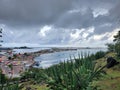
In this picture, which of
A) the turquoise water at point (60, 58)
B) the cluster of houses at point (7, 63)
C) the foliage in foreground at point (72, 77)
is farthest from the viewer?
the cluster of houses at point (7, 63)

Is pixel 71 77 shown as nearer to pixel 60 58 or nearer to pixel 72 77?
pixel 72 77

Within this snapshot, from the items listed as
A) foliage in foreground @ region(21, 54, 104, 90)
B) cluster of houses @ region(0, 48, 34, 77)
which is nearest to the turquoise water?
foliage in foreground @ region(21, 54, 104, 90)

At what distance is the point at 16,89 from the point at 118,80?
1144 centimetres

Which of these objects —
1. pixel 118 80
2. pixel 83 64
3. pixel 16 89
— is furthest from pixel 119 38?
pixel 16 89

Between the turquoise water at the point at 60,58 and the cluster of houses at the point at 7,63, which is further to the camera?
the cluster of houses at the point at 7,63

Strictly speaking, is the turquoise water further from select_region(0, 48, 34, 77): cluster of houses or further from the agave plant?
select_region(0, 48, 34, 77): cluster of houses

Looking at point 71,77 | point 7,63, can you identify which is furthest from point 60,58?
point 71,77

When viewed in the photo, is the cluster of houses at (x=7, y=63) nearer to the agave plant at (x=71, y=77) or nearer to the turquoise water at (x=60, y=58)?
the agave plant at (x=71, y=77)

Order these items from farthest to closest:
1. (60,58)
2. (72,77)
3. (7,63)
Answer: (7,63) → (60,58) → (72,77)

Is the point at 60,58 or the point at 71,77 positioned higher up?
the point at 60,58

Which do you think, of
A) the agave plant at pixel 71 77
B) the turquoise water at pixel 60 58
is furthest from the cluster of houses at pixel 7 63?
the turquoise water at pixel 60 58

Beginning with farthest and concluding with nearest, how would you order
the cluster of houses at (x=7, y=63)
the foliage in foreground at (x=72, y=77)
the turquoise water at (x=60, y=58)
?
the cluster of houses at (x=7, y=63) < the turquoise water at (x=60, y=58) < the foliage in foreground at (x=72, y=77)

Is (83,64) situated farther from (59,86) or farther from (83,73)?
(59,86)

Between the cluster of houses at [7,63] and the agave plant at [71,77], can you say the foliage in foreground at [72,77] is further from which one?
the cluster of houses at [7,63]
